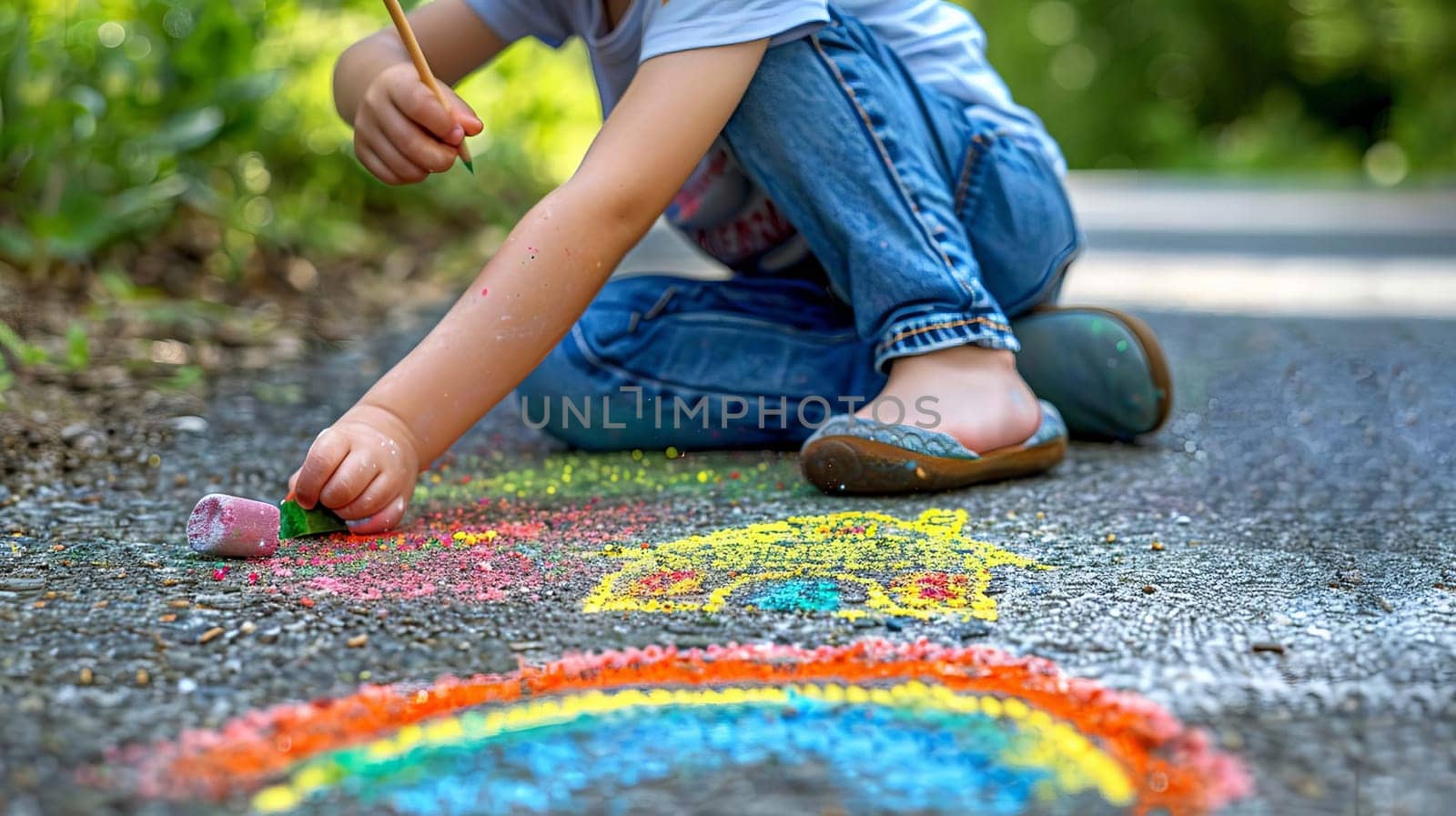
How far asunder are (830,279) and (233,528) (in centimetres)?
71

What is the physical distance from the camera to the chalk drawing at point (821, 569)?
106cm

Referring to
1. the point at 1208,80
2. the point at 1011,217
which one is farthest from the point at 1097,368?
the point at 1208,80

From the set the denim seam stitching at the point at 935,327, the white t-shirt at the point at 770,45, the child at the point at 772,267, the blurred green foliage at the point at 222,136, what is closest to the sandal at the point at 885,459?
the child at the point at 772,267

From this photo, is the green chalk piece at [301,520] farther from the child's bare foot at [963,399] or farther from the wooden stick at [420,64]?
the child's bare foot at [963,399]

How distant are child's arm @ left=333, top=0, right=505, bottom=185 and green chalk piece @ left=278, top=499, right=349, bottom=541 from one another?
339 mm

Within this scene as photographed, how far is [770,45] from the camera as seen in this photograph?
1.45 m

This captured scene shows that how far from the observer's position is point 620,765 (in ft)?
2.60

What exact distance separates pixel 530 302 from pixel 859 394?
51 cm

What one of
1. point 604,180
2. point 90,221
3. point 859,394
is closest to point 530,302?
point 604,180

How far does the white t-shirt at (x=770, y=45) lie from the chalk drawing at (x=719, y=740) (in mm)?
732

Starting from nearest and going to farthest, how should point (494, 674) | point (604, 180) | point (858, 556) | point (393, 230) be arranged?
1. point (494, 674)
2. point (858, 556)
3. point (604, 180)
4. point (393, 230)

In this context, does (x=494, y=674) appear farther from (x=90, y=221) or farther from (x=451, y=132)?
(x=90, y=221)

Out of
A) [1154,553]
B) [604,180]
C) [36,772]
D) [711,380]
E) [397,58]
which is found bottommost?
[1154,553]

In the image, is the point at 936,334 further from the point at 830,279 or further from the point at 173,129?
the point at 173,129
